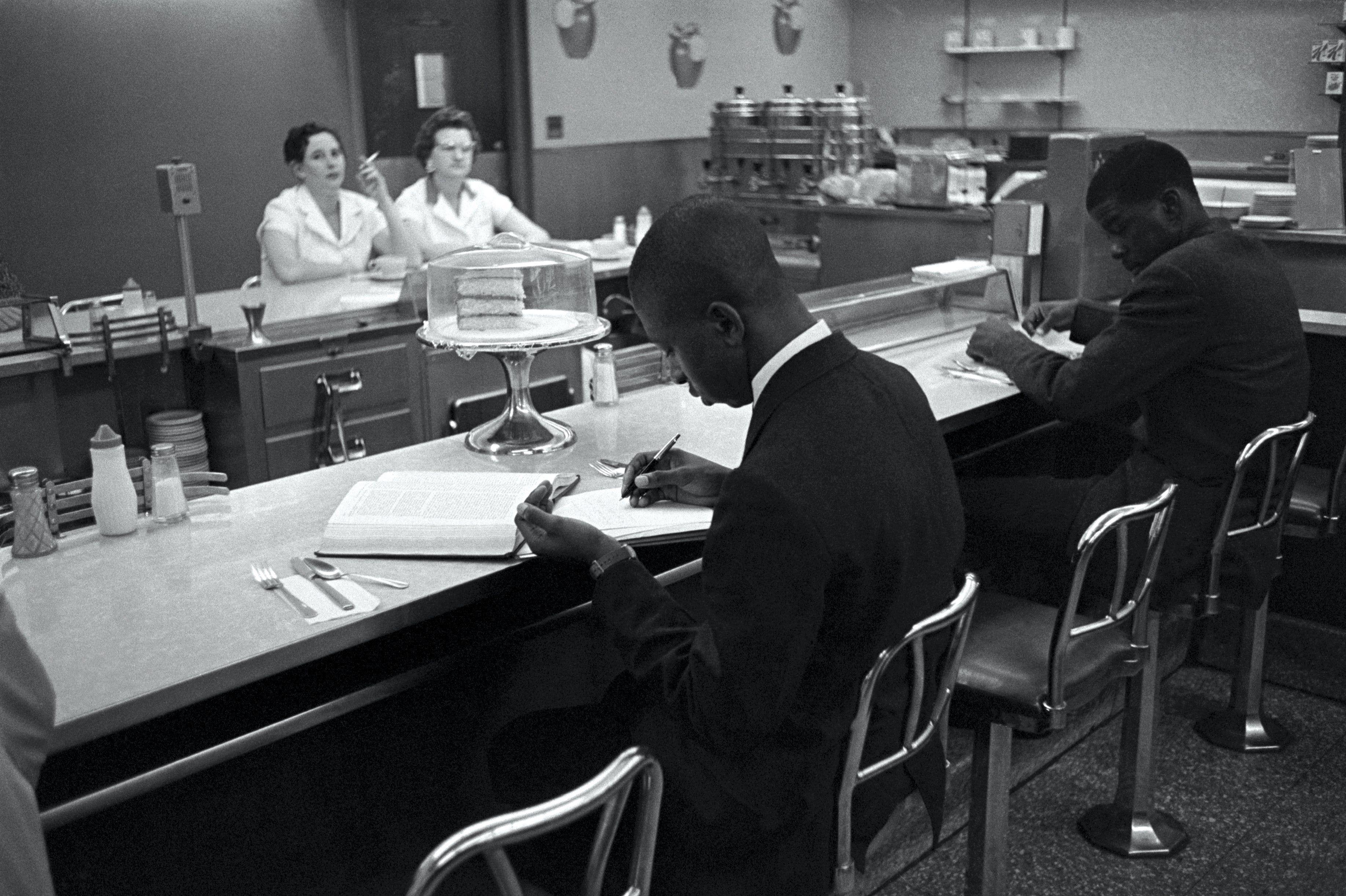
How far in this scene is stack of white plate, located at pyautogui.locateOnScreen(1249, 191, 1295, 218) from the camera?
4078 millimetres

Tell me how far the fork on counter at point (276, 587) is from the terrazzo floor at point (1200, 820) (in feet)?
4.80

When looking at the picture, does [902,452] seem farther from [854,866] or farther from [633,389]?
[633,389]

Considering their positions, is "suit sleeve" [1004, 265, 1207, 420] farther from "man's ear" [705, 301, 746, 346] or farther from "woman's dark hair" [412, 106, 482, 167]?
"woman's dark hair" [412, 106, 482, 167]

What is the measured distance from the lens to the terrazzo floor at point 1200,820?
106 inches

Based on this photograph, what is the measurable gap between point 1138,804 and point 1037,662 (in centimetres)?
81

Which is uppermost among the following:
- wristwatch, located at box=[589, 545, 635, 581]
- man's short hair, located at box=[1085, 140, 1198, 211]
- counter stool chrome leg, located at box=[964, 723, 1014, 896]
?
man's short hair, located at box=[1085, 140, 1198, 211]

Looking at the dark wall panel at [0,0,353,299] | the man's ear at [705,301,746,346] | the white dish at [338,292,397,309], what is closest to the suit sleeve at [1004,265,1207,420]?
the man's ear at [705,301,746,346]

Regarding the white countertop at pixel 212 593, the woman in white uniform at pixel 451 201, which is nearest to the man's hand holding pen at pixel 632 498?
the white countertop at pixel 212 593

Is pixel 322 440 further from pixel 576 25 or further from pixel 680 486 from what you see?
pixel 576 25

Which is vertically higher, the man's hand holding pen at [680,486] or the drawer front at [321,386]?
the man's hand holding pen at [680,486]

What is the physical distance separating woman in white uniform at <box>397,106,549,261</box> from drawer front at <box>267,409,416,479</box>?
153 cm

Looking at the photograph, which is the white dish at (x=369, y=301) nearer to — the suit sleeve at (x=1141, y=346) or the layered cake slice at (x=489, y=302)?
the layered cake slice at (x=489, y=302)

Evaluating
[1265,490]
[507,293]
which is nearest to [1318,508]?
[1265,490]

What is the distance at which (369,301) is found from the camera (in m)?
4.46
